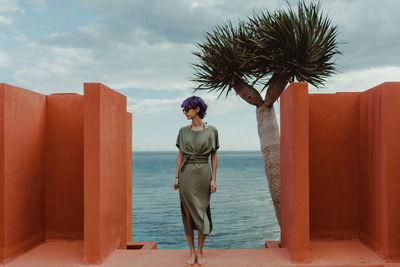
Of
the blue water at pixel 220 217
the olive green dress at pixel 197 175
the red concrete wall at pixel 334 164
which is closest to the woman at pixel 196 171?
the olive green dress at pixel 197 175

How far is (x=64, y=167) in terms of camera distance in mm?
5414

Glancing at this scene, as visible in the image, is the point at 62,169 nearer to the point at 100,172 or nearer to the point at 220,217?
the point at 100,172

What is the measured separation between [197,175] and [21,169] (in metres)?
2.47

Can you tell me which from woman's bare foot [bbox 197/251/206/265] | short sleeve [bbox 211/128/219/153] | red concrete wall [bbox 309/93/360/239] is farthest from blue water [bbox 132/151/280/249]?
short sleeve [bbox 211/128/219/153]

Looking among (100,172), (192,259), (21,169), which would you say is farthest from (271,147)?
(21,169)

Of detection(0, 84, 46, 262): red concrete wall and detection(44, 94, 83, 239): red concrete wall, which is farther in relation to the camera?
detection(44, 94, 83, 239): red concrete wall

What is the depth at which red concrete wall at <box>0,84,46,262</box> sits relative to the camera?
178 inches

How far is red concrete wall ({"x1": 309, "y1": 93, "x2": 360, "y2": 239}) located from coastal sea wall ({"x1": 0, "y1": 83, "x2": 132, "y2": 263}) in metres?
2.88

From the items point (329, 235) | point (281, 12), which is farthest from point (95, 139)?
point (281, 12)

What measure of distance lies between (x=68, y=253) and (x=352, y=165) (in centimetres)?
420

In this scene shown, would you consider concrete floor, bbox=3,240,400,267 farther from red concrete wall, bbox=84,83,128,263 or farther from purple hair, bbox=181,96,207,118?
purple hair, bbox=181,96,207,118

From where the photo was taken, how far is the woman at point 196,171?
4.18 m

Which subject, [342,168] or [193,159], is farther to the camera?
[342,168]

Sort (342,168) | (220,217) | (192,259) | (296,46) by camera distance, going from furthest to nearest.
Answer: (220,217) → (296,46) → (342,168) → (192,259)
